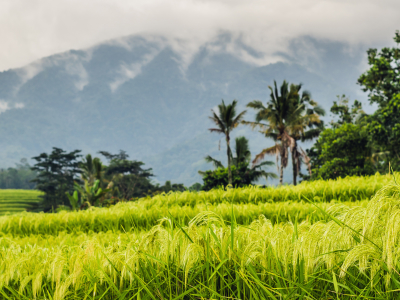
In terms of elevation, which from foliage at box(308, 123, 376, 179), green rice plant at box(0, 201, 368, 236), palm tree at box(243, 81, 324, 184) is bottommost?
green rice plant at box(0, 201, 368, 236)

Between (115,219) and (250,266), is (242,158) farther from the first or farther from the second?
(250,266)

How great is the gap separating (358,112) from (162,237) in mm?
31059

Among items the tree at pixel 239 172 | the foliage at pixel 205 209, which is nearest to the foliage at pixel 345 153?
the tree at pixel 239 172

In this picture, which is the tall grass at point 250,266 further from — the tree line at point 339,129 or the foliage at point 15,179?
the foliage at point 15,179

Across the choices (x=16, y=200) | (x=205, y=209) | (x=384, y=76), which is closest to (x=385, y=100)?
(x=384, y=76)

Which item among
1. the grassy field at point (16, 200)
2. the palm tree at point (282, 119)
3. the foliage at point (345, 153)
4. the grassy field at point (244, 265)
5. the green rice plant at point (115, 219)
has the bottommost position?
the grassy field at point (16, 200)

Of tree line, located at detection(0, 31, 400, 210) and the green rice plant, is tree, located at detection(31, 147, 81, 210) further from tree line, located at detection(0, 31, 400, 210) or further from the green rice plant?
the green rice plant

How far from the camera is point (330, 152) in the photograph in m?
23.6

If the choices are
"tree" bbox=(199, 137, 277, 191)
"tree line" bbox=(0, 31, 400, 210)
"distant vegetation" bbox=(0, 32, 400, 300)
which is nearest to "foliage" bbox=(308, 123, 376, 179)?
"tree line" bbox=(0, 31, 400, 210)

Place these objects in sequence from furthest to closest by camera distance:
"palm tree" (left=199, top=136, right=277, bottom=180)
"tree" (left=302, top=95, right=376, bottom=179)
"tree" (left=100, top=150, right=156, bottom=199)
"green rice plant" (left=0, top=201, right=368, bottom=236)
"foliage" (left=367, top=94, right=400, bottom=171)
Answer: "tree" (left=100, top=150, right=156, bottom=199) < "palm tree" (left=199, top=136, right=277, bottom=180) < "tree" (left=302, top=95, right=376, bottom=179) < "foliage" (left=367, top=94, right=400, bottom=171) < "green rice plant" (left=0, top=201, right=368, bottom=236)

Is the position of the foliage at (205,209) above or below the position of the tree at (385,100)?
below

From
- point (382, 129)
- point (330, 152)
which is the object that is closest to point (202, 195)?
point (382, 129)

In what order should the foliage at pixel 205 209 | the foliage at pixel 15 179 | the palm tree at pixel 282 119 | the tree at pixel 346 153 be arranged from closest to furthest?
the foliage at pixel 205 209 < the tree at pixel 346 153 < the palm tree at pixel 282 119 < the foliage at pixel 15 179

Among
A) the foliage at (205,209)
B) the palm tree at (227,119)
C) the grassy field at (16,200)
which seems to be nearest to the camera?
the foliage at (205,209)
